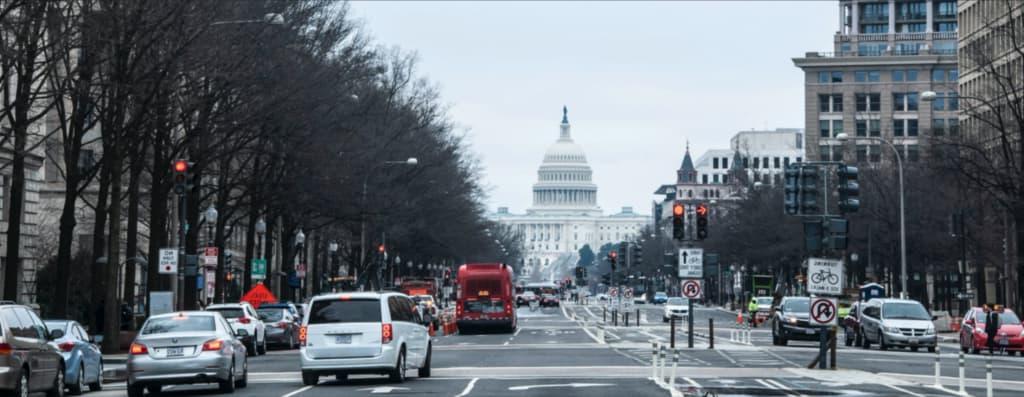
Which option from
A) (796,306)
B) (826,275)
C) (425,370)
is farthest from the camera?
(796,306)

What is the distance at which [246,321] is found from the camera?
51156 millimetres

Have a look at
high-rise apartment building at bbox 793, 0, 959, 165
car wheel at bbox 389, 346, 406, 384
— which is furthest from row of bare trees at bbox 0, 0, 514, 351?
high-rise apartment building at bbox 793, 0, 959, 165

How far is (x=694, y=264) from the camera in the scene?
2111 inches

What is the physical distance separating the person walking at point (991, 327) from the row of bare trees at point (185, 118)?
70.3ft

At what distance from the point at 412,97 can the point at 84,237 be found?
1754 cm

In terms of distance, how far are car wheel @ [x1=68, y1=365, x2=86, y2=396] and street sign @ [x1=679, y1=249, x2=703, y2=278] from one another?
80.0 feet

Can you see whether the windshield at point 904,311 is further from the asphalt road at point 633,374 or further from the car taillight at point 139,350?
the car taillight at point 139,350

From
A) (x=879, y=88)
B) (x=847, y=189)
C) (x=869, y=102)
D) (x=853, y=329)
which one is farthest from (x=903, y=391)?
(x=879, y=88)

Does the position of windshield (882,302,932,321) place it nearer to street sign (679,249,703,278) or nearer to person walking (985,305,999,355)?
person walking (985,305,999,355)

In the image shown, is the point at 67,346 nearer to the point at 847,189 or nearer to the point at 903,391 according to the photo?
the point at 903,391

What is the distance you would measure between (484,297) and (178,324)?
45.9 meters

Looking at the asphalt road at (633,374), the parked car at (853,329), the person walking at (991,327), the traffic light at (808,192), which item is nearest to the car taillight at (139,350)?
the asphalt road at (633,374)

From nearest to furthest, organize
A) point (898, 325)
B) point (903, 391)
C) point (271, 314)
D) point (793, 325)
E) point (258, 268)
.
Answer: point (903, 391), point (898, 325), point (271, 314), point (793, 325), point (258, 268)

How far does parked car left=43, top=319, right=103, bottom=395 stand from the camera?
31297 millimetres
